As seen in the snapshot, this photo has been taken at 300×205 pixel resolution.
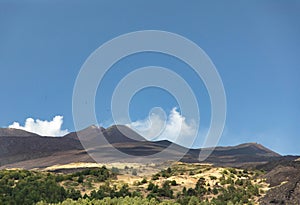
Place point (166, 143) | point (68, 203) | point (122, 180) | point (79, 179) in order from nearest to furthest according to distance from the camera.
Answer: point (68, 203)
point (79, 179)
point (122, 180)
point (166, 143)

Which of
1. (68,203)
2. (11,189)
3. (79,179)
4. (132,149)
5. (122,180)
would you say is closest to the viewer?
(68,203)

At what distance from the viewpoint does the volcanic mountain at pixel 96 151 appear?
4085 inches

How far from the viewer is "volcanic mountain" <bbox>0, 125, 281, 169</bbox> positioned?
103750 mm

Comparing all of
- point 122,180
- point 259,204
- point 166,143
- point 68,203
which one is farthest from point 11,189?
point 166,143

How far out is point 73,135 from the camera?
561ft

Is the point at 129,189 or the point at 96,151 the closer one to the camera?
the point at 129,189

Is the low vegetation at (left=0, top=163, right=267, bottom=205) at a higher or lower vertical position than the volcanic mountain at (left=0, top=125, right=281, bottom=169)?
lower

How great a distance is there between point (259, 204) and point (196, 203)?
5.00 m

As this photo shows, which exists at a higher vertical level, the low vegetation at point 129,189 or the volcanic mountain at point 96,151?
the volcanic mountain at point 96,151

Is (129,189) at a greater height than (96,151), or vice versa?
(96,151)

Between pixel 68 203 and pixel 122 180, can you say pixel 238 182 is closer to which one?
pixel 122 180

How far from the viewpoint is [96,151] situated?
112 meters

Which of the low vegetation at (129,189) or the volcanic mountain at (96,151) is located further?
the volcanic mountain at (96,151)

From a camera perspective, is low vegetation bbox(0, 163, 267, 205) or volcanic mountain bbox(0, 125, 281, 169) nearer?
low vegetation bbox(0, 163, 267, 205)
